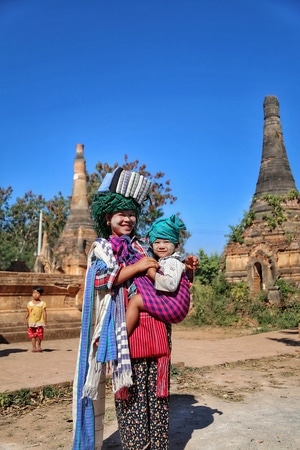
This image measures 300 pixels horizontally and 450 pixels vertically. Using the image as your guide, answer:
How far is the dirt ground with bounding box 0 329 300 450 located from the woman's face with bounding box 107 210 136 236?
1.68 m

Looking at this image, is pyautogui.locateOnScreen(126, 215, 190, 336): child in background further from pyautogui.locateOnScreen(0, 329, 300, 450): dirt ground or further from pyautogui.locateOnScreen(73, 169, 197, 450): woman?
pyautogui.locateOnScreen(0, 329, 300, 450): dirt ground

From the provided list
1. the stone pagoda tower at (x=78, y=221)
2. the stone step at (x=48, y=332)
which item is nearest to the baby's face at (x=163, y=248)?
the stone step at (x=48, y=332)

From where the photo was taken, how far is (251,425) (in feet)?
12.9

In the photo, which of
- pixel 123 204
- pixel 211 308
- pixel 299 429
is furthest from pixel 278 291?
pixel 123 204

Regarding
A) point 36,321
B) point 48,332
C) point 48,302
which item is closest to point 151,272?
point 36,321

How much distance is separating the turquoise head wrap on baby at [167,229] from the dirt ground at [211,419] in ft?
5.36

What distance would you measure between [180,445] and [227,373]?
365 centimetres

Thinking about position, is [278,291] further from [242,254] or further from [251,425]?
[251,425]

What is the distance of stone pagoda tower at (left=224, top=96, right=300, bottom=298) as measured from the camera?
62.3ft

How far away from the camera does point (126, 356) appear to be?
2568 millimetres

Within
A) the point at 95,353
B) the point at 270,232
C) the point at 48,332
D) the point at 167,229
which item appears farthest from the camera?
the point at 270,232

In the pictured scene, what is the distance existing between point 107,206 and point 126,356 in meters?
0.90

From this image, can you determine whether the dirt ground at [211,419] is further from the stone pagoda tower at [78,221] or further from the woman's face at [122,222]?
the stone pagoda tower at [78,221]

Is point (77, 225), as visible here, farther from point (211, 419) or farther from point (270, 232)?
point (211, 419)
